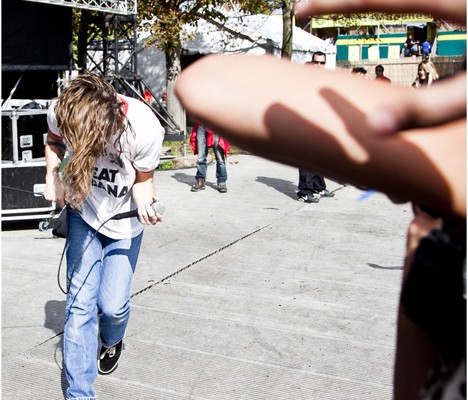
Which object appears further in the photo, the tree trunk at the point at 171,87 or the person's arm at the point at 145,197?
the tree trunk at the point at 171,87

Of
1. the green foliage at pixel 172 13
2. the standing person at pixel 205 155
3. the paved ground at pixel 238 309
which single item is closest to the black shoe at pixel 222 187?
the standing person at pixel 205 155

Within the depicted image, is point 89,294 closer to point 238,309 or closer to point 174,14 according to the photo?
point 238,309

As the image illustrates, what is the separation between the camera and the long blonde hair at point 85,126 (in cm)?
354

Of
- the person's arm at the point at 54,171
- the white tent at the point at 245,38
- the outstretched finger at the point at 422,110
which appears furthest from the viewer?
the white tent at the point at 245,38

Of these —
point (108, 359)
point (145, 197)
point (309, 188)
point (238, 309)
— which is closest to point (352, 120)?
point (145, 197)

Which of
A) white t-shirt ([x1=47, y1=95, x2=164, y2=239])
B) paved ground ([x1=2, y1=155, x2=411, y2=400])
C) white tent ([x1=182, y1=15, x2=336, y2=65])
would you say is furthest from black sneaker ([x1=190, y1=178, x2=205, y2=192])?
white tent ([x1=182, y1=15, x2=336, y2=65])

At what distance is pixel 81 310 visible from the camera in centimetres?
368

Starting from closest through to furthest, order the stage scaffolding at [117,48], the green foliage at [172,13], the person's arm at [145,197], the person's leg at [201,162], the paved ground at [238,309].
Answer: the person's arm at [145,197], the paved ground at [238,309], the person's leg at [201,162], the stage scaffolding at [117,48], the green foliage at [172,13]

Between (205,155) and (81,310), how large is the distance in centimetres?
722

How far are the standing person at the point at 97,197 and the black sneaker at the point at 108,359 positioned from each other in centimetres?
31

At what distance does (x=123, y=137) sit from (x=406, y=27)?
29567 millimetres

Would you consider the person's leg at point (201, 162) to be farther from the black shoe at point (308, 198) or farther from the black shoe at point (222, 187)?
the black shoe at point (308, 198)

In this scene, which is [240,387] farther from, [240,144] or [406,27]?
[406,27]

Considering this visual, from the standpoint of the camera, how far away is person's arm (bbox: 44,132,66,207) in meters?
3.79
